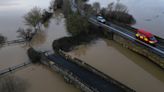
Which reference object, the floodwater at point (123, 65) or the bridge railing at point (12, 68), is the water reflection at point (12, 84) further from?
the floodwater at point (123, 65)

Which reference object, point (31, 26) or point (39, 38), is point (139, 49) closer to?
point (39, 38)

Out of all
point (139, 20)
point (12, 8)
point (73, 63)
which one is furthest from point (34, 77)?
point (12, 8)

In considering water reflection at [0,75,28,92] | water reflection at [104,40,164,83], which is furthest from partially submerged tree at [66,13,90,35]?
water reflection at [0,75,28,92]

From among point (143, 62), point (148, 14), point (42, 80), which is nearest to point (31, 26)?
point (42, 80)

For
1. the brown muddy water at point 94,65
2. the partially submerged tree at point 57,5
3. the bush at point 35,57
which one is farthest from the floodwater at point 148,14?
the bush at point 35,57

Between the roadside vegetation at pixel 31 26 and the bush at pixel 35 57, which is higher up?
the roadside vegetation at pixel 31 26

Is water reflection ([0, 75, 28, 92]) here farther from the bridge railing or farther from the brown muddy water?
the bridge railing
